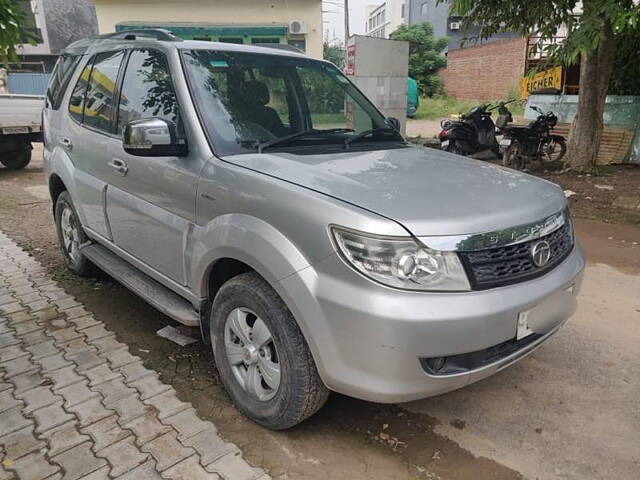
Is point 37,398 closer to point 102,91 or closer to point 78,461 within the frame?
point 78,461

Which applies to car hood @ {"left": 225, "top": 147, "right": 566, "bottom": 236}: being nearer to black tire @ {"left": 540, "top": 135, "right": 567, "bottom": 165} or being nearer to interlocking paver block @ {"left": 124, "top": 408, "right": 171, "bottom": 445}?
interlocking paver block @ {"left": 124, "top": 408, "right": 171, "bottom": 445}

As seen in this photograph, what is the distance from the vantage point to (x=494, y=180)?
258 cm

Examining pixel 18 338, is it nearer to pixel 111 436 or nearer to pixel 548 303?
pixel 111 436

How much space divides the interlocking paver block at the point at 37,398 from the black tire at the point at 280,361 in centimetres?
104

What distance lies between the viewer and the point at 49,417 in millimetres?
2592

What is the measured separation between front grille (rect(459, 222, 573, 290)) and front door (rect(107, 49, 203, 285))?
1443 mm

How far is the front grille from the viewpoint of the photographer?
79.9 inches

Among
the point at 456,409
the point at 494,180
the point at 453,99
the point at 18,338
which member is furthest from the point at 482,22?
the point at 453,99

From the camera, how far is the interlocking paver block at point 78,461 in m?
2.22

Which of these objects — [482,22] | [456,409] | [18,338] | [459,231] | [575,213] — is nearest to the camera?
[459,231]

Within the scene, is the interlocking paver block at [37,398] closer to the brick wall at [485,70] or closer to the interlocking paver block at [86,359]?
the interlocking paver block at [86,359]

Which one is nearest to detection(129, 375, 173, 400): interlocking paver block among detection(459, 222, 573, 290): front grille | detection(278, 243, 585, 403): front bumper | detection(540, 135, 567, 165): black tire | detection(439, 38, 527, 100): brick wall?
detection(278, 243, 585, 403): front bumper

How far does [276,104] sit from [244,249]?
1188mm

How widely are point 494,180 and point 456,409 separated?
1220 millimetres
